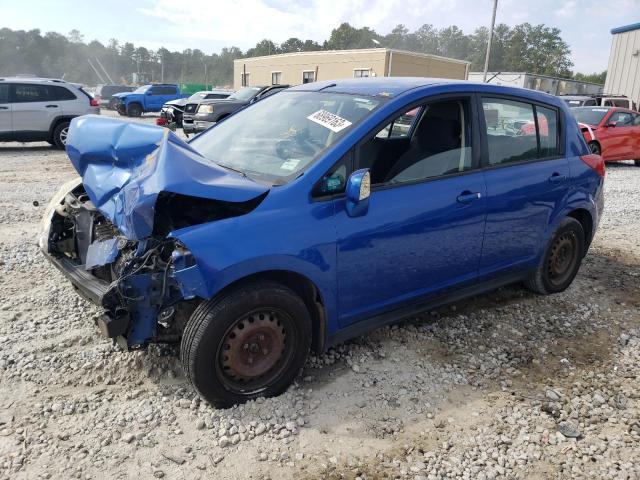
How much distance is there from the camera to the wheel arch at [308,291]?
2.80 m

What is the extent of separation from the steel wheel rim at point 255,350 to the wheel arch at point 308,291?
172 millimetres

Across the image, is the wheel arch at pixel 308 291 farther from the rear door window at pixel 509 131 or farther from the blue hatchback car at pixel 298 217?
the rear door window at pixel 509 131

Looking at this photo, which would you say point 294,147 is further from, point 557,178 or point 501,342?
point 557,178

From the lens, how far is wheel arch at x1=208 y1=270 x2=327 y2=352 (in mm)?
2804

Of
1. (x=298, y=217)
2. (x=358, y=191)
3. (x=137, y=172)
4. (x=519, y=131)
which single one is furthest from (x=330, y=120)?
(x=519, y=131)

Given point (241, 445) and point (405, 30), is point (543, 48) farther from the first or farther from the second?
point (241, 445)

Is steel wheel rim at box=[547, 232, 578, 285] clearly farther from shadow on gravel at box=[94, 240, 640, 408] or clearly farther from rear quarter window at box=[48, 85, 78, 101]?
rear quarter window at box=[48, 85, 78, 101]

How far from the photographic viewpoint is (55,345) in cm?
345

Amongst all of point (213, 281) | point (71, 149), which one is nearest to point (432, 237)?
point (213, 281)

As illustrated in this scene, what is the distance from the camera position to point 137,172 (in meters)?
2.98

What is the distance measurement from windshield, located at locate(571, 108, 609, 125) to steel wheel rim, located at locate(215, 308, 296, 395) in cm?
1246

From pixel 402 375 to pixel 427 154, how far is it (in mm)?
1488

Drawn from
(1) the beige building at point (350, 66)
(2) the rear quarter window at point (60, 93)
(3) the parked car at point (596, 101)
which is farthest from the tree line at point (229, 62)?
(2) the rear quarter window at point (60, 93)

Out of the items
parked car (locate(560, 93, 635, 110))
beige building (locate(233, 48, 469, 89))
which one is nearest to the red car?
parked car (locate(560, 93, 635, 110))
